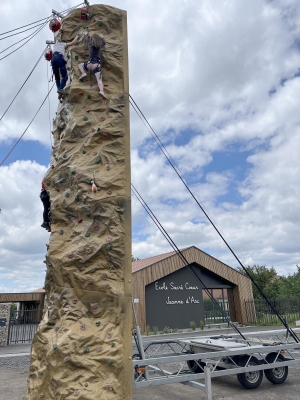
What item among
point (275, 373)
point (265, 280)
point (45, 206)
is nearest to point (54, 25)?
point (45, 206)

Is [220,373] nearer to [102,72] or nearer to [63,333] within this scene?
[63,333]

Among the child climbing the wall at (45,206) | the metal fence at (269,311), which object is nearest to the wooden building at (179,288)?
the metal fence at (269,311)

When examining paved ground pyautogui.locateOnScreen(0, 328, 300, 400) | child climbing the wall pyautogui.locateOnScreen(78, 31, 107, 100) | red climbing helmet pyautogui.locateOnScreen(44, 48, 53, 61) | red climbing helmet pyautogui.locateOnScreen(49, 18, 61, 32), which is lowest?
paved ground pyautogui.locateOnScreen(0, 328, 300, 400)

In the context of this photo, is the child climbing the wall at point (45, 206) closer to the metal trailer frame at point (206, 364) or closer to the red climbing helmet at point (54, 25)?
the metal trailer frame at point (206, 364)

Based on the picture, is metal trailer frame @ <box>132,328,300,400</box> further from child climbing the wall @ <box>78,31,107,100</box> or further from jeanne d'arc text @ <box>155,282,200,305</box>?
jeanne d'arc text @ <box>155,282,200,305</box>

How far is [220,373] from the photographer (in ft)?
21.4

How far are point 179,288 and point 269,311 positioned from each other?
28.0ft

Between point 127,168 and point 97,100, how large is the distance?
1484 millimetres

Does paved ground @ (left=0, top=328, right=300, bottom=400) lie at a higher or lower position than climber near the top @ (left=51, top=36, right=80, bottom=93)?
lower

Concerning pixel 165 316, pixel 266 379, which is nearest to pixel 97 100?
pixel 266 379

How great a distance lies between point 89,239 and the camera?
5.70 meters

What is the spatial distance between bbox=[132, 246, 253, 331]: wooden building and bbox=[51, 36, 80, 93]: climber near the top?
59.5 feet

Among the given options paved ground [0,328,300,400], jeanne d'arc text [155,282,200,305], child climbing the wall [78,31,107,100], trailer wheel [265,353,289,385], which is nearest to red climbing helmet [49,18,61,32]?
child climbing the wall [78,31,107,100]

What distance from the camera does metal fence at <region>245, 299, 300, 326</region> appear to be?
1072 inches
